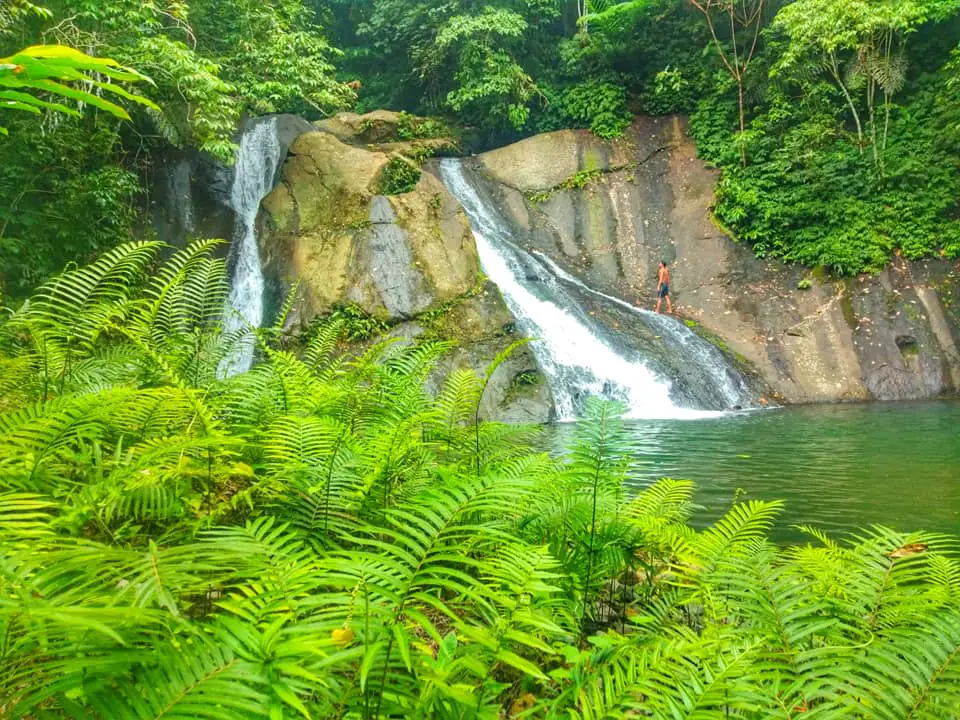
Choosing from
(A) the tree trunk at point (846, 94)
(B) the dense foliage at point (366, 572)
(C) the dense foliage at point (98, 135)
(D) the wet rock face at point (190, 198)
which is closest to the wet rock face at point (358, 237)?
(D) the wet rock face at point (190, 198)

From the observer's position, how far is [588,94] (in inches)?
763

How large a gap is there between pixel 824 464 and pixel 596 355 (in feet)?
19.9

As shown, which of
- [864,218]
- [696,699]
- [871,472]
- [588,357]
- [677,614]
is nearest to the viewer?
[696,699]

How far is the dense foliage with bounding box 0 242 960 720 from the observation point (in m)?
0.88

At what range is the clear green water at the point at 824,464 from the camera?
16.0 ft

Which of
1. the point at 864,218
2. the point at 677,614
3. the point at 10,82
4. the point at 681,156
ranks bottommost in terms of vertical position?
the point at 677,614

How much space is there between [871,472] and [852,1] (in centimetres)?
1255

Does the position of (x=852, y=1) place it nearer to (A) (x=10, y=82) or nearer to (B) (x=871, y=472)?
(B) (x=871, y=472)

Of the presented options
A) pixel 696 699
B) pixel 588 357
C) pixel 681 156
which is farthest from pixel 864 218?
pixel 696 699

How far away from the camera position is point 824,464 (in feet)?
22.1

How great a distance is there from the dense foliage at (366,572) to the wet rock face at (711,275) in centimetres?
1163

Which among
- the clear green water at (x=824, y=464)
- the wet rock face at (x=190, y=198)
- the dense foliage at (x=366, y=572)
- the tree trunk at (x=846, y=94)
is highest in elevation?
the tree trunk at (x=846, y=94)

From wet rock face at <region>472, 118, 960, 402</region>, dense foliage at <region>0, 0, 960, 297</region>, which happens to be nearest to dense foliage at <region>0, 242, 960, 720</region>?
dense foliage at <region>0, 0, 960, 297</region>

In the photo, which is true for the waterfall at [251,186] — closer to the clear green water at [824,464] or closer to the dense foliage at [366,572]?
the clear green water at [824,464]
